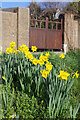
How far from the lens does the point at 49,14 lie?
1321 cm

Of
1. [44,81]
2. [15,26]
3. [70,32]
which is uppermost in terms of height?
[15,26]

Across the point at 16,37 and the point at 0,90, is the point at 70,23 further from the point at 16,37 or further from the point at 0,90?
the point at 0,90

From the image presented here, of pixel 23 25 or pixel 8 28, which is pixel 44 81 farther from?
pixel 23 25

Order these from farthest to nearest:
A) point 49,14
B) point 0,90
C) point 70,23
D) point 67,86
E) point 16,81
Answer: point 49,14
point 70,23
point 16,81
point 0,90
point 67,86

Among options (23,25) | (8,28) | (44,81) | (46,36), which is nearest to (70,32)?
(46,36)

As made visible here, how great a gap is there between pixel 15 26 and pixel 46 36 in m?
1.86

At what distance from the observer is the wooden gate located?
29.5 ft

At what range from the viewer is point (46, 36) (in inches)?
369

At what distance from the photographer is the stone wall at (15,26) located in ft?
26.0

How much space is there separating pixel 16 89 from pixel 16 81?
30 cm

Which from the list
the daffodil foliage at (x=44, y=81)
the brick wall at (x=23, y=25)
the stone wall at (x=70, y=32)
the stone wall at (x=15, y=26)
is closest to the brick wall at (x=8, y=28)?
the stone wall at (x=15, y=26)

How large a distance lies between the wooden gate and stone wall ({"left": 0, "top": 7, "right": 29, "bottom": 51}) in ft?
2.04

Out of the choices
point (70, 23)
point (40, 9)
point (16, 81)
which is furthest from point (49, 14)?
point (16, 81)

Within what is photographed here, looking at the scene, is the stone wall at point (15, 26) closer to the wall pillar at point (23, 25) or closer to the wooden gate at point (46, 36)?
the wall pillar at point (23, 25)
